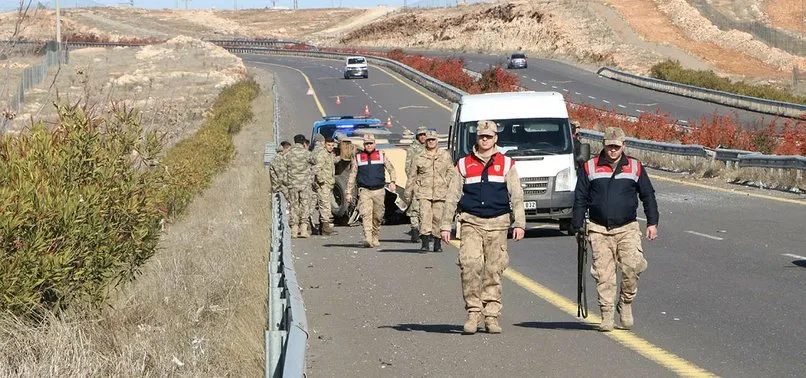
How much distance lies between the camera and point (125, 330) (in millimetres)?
12891

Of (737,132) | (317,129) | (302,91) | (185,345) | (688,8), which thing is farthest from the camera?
(688,8)

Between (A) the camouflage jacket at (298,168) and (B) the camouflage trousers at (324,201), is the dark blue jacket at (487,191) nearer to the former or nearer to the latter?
(A) the camouflage jacket at (298,168)

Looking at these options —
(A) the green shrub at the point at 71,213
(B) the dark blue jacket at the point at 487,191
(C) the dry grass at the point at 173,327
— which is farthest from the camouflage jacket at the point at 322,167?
(B) the dark blue jacket at the point at 487,191

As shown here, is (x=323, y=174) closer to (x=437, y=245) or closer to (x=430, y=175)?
(x=437, y=245)

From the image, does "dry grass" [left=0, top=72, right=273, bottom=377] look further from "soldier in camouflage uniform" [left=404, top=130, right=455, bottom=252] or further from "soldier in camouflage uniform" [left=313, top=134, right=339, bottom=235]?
"soldier in camouflage uniform" [left=404, top=130, right=455, bottom=252]

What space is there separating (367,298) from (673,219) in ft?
33.2

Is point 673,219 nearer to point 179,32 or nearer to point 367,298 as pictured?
point 367,298

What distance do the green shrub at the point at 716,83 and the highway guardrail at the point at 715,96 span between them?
1849mm

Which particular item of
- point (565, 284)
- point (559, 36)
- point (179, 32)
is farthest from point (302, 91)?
point (179, 32)

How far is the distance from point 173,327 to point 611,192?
170 inches

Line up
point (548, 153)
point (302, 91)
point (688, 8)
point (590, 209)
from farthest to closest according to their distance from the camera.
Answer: point (688, 8), point (302, 91), point (548, 153), point (590, 209)

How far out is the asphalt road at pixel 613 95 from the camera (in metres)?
58.2

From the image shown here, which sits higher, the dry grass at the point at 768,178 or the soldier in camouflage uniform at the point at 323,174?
the soldier in camouflage uniform at the point at 323,174

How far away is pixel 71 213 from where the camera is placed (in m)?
12.9
